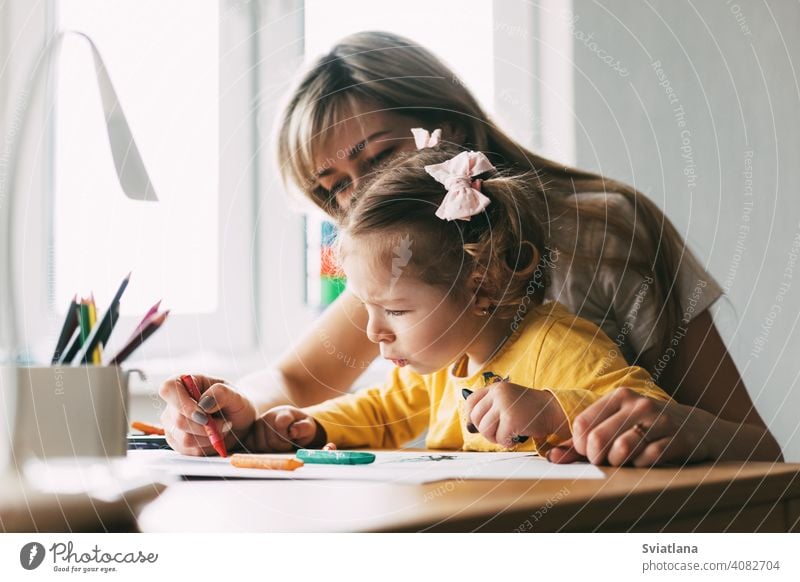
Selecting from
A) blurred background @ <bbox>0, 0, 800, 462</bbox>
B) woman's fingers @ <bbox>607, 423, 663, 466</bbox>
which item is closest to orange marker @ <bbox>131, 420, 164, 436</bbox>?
blurred background @ <bbox>0, 0, 800, 462</bbox>

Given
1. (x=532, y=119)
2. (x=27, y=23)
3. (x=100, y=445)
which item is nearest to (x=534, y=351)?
(x=532, y=119)

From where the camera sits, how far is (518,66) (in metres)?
0.62

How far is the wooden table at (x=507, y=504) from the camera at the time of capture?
39 centimetres

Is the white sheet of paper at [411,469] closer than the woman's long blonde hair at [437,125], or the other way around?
the white sheet of paper at [411,469]

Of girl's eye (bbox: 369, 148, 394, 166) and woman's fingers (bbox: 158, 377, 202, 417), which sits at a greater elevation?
girl's eye (bbox: 369, 148, 394, 166)

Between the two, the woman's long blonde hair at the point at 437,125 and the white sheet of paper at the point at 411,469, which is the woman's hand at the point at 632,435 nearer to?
the white sheet of paper at the point at 411,469

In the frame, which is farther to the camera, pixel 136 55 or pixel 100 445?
pixel 136 55

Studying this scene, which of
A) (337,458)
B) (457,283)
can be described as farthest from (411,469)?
(457,283)

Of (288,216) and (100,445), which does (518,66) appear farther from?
(100,445)

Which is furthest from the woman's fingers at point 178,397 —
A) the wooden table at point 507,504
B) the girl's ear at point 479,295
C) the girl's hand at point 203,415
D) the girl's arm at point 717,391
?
the girl's arm at point 717,391

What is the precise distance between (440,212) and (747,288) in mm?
223

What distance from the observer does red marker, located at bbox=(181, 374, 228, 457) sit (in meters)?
0.55

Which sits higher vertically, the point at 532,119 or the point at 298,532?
the point at 532,119

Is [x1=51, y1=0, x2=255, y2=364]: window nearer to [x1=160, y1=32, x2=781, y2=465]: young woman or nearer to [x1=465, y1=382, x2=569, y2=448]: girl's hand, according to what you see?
[x1=160, y1=32, x2=781, y2=465]: young woman
